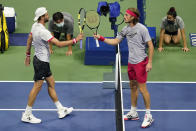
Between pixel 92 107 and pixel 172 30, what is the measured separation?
380 cm

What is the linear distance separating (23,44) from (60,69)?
1.73m

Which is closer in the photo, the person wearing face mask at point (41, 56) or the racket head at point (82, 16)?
the person wearing face mask at point (41, 56)

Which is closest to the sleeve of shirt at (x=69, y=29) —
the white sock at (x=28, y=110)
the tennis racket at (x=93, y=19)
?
the tennis racket at (x=93, y=19)

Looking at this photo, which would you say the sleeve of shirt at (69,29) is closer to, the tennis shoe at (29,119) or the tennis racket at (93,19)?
the tennis racket at (93,19)

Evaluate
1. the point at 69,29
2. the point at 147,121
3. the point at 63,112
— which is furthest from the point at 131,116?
the point at 69,29

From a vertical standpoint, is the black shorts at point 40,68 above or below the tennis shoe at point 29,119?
above

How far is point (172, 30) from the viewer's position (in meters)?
11.5

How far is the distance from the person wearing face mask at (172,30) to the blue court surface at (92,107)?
6.05 feet

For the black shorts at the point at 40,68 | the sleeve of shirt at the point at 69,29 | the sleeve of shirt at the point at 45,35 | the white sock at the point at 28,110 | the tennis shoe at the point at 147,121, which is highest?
the sleeve of shirt at the point at 45,35

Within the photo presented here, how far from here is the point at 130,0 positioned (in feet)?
46.3

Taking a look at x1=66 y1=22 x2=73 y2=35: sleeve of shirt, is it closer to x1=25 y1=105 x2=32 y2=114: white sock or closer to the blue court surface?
the blue court surface

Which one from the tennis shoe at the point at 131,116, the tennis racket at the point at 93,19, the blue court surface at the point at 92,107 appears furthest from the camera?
the tennis racket at the point at 93,19

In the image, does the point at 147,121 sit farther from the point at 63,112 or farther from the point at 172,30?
the point at 172,30

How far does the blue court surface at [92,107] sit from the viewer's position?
8.01 metres
